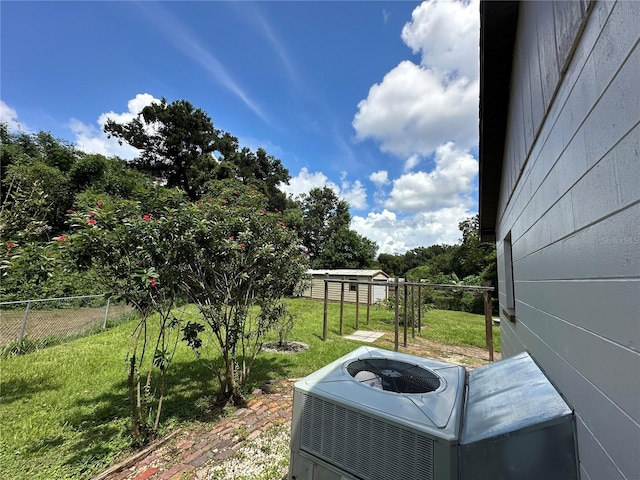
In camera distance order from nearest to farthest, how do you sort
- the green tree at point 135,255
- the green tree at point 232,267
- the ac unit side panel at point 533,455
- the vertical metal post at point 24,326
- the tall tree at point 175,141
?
1. the ac unit side panel at point 533,455
2. the green tree at point 135,255
3. the green tree at point 232,267
4. the vertical metal post at point 24,326
5. the tall tree at point 175,141

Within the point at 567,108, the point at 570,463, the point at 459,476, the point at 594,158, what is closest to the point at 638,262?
the point at 594,158

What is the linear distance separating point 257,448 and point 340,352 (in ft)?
12.7

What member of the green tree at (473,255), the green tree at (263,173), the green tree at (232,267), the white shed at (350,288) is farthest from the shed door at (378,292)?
the green tree at (232,267)

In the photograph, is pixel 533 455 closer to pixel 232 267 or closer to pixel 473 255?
pixel 232 267

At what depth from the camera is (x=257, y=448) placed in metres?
2.94

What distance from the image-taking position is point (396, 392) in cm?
177

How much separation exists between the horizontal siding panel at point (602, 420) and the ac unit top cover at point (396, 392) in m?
0.49

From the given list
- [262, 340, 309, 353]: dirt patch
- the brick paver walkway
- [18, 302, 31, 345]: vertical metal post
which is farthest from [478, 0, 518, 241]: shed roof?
[18, 302, 31, 345]: vertical metal post

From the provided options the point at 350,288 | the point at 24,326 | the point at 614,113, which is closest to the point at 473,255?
the point at 350,288

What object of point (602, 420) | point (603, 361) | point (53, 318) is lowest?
point (53, 318)

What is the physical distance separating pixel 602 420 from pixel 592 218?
25.1 inches

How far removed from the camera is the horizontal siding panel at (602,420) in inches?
26.7

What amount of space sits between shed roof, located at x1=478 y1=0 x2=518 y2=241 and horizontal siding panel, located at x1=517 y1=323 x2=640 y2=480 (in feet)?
8.53

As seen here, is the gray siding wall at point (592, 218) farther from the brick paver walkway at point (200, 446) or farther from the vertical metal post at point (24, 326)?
the vertical metal post at point (24, 326)
